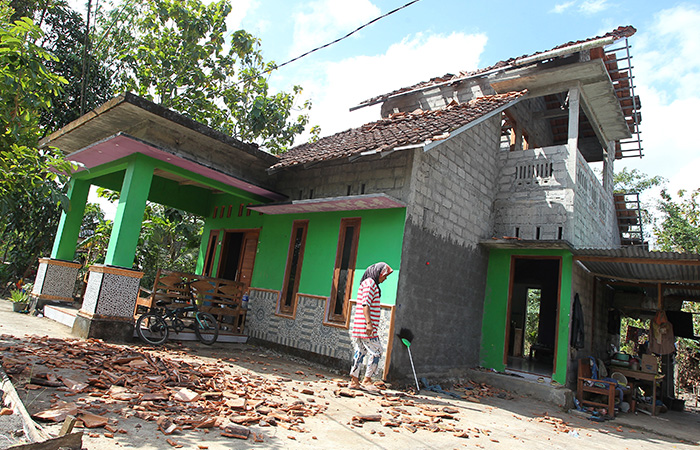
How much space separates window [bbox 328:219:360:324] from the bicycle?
253 centimetres

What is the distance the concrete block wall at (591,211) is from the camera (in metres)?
9.84

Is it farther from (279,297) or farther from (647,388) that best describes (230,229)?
(647,388)

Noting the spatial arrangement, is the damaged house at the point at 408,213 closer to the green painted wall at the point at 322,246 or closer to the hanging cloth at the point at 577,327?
the green painted wall at the point at 322,246

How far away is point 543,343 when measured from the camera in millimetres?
14484

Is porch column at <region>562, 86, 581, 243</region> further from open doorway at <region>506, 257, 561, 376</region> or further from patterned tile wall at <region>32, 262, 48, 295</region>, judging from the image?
patterned tile wall at <region>32, 262, 48, 295</region>

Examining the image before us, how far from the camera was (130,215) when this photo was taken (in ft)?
25.8

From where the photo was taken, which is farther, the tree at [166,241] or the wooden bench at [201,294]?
the tree at [166,241]

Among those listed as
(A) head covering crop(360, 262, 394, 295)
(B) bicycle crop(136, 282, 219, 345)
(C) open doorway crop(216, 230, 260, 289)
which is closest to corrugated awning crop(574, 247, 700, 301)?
(A) head covering crop(360, 262, 394, 295)

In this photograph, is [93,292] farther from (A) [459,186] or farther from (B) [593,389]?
(B) [593,389]

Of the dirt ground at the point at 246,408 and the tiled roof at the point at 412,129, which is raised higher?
the tiled roof at the point at 412,129

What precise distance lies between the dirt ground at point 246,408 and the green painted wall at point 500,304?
1520 mm

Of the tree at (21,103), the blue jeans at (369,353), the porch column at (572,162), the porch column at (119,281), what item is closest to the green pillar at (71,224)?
the porch column at (119,281)

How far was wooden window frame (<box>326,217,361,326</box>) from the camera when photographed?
324 inches

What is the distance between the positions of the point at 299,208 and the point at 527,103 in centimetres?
692
